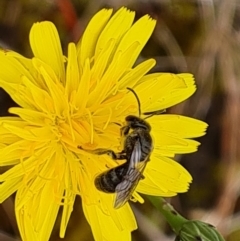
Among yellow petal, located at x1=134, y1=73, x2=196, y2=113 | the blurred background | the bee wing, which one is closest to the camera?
the bee wing

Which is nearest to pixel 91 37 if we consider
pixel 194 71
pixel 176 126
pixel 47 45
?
pixel 47 45

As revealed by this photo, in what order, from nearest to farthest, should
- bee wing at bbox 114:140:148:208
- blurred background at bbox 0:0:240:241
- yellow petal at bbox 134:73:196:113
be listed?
1. bee wing at bbox 114:140:148:208
2. yellow petal at bbox 134:73:196:113
3. blurred background at bbox 0:0:240:241

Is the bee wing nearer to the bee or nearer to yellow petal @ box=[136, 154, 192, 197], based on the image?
the bee

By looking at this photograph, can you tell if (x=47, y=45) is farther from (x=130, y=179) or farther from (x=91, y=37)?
(x=130, y=179)

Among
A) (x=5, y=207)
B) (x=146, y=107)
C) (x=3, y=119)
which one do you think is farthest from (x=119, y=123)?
(x=5, y=207)

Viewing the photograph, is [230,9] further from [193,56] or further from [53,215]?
[53,215]

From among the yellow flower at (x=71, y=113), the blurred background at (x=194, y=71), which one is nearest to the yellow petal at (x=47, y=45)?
the yellow flower at (x=71, y=113)

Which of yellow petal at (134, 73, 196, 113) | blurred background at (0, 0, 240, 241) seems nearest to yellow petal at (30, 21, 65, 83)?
yellow petal at (134, 73, 196, 113)

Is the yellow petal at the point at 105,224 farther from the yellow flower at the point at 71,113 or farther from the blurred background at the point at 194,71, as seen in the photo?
the blurred background at the point at 194,71
